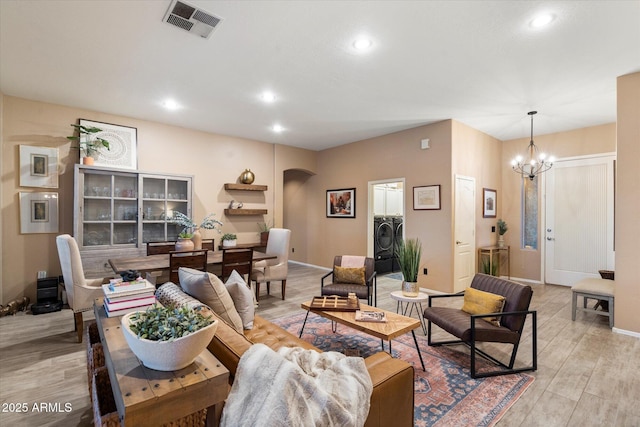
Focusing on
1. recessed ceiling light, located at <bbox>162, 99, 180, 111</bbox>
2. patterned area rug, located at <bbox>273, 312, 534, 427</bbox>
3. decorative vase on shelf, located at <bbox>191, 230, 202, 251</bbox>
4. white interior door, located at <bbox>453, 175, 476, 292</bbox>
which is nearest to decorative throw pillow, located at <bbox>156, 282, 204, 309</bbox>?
patterned area rug, located at <bbox>273, 312, 534, 427</bbox>

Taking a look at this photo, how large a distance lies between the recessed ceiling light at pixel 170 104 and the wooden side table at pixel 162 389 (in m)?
3.77

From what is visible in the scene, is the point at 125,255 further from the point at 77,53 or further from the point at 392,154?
the point at 392,154

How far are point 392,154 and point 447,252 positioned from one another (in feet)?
6.69

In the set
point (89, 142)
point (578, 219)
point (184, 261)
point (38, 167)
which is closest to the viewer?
point (184, 261)

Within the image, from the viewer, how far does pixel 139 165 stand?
189 inches

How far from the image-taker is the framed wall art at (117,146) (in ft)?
14.5

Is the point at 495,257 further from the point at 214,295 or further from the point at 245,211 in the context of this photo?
the point at 214,295

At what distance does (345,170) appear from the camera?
6.52 meters

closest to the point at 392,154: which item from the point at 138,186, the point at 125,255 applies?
the point at 138,186

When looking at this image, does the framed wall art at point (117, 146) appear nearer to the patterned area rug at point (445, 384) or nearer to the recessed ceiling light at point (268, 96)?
the recessed ceiling light at point (268, 96)

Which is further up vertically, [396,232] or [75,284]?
[396,232]

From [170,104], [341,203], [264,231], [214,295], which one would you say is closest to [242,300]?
[214,295]

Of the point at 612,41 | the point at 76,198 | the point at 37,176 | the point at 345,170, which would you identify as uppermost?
the point at 612,41

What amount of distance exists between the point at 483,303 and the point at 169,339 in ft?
8.32
